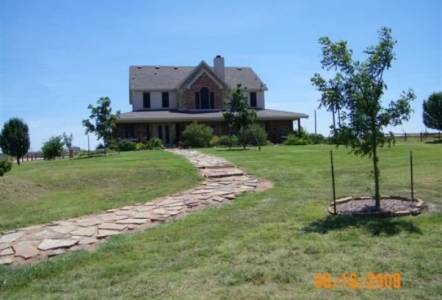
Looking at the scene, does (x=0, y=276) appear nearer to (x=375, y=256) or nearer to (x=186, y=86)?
(x=375, y=256)

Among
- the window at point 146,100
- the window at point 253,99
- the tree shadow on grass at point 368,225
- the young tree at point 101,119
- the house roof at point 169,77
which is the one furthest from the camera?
the window at point 253,99

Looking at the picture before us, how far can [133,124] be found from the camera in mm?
31000

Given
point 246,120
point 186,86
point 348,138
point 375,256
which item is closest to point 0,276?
point 375,256

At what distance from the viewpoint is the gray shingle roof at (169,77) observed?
3466cm

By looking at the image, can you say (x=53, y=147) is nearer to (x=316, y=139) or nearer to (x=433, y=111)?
(x=316, y=139)

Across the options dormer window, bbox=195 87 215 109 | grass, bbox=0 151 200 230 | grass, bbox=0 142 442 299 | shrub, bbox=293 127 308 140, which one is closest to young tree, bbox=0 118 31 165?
dormer window, bbox=195 87 215 109

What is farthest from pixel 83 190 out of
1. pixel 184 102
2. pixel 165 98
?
pixel 165 98

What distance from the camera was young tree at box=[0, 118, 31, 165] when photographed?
29938 millimetres

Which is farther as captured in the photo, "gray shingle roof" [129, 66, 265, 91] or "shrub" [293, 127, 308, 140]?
"gray shingle roof" [129, 66, 265, 91]

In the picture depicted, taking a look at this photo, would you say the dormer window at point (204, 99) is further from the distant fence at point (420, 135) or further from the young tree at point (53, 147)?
the distant fence at point (420, 135)

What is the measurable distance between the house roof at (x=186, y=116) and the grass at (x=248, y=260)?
77.4 ft

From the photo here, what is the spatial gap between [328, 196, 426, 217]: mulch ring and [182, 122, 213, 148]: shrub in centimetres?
2060

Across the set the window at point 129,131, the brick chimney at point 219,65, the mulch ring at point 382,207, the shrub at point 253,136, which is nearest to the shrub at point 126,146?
the window at point 129,131
